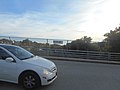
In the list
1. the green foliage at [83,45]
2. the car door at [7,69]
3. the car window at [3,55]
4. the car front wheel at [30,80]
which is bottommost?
the car front wheel at [30,80]

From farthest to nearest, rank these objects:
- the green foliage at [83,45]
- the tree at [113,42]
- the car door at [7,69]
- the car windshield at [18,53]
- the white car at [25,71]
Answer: the green foliage at [83,45]
the tree at [113,42]
the car windshield at [18,53]
the car door at [7,69]
the white car at [25,71]

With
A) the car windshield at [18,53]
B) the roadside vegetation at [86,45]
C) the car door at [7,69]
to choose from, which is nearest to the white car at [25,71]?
the car door at [7,69]

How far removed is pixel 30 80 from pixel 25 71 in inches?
13.7

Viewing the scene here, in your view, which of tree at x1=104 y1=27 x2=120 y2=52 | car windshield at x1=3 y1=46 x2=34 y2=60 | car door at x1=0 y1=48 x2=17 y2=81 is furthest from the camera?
tree at x1=104 y1=27 x2=120 y2=52

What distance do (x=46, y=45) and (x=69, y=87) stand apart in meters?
11.8

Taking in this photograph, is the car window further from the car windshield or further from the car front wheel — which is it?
the car front wheel

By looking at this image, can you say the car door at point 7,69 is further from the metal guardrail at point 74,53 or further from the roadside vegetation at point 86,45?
the roadside vegetation at point 86,45

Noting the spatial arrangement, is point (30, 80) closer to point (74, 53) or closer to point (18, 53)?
point (18, 53)

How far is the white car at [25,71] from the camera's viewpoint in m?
6.20

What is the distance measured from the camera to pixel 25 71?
248 inches

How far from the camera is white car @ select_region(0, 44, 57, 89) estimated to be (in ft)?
20.4

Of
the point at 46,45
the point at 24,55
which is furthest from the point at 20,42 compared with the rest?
the point at 24,55

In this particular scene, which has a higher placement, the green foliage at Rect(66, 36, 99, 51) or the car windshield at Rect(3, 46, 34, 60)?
the green foliage at Rect(66, 36, 99, 51)

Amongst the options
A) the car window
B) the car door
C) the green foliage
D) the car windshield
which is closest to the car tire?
the car door
